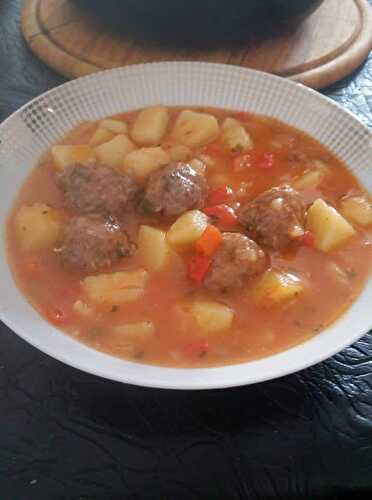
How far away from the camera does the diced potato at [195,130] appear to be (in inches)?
112

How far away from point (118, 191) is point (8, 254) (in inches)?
21.0

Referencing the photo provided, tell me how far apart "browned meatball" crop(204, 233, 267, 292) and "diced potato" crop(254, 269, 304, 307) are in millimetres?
51

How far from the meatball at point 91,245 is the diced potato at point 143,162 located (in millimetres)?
440

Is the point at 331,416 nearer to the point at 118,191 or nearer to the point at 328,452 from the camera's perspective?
the point at 328,452

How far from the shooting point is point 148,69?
3.00m

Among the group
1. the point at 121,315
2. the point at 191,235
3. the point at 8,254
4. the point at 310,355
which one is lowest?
the point at 8,254

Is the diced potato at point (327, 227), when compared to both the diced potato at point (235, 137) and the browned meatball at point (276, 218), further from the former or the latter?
the diced potato at point (235, 137)

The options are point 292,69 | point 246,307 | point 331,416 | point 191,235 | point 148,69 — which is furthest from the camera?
point 292,69

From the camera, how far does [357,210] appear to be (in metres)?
2.49

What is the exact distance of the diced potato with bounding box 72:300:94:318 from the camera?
83.7 inches

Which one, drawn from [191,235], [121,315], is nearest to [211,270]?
[191,235]

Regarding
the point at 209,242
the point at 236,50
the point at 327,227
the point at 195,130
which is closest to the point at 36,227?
the point at 209,242

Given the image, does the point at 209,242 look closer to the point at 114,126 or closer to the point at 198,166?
the point at 198,166

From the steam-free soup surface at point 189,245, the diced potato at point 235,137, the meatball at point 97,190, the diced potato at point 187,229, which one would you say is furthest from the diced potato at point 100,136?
the diced potato at point 187,229
